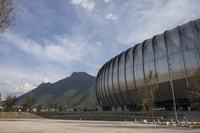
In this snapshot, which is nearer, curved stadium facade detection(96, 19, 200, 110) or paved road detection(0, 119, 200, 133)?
paved road detection(0, 119, 200, 133)

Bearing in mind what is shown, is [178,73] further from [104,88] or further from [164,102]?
[104,88]

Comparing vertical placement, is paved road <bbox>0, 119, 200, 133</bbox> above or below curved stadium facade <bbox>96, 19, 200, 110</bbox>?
below

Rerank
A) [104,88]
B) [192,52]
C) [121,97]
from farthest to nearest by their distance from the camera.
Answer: [104,88] → [121,97] → [192,52]

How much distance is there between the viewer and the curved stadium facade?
81.4m

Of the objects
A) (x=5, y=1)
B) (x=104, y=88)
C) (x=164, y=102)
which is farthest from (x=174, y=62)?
Result: (x=5, y=1)

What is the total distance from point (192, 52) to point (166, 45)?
1003 centimetres

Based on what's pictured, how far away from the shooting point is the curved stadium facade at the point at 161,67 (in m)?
81.4

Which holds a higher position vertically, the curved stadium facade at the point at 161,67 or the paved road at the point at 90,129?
the curved stadium facade at the point at 161,67

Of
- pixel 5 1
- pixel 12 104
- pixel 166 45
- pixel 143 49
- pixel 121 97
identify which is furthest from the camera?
pixel 12 104

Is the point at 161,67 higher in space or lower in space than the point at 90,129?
higher

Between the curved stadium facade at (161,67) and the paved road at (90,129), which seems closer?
the paved road at (90,129)

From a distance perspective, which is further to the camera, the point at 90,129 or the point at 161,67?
the point at 161,67

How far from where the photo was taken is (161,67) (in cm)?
8925

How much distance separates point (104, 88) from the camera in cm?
12762
